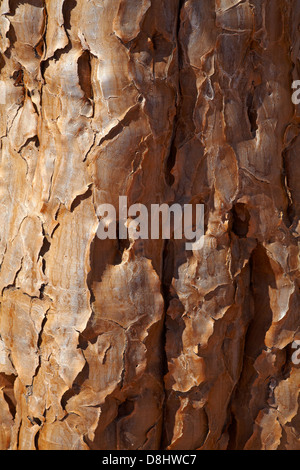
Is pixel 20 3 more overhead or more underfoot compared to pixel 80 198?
more overhead

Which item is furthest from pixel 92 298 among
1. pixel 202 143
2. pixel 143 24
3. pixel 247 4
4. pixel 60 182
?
pixel 247 4

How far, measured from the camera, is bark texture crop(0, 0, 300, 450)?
85 cm

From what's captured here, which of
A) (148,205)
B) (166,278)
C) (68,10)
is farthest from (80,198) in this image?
(68,10)

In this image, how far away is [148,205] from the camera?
0.88 m

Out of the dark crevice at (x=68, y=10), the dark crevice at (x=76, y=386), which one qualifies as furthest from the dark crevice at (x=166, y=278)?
the dark crevice at (x=68, y=10)

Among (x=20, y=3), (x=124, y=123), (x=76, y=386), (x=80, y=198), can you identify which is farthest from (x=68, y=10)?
(x=76, y=386)

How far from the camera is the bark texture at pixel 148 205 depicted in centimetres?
85

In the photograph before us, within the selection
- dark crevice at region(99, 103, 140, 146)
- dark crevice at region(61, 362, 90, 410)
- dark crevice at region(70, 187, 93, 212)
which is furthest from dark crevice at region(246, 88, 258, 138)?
dark crevice at region(61, 362, 90, 410)

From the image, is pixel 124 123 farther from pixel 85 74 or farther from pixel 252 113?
pixel 252 113

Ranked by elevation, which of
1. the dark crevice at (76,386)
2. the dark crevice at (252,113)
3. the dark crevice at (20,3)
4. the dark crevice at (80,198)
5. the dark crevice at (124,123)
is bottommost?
the dark crevice at (76,386)

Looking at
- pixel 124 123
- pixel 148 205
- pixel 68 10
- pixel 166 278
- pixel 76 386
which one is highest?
pixel 68 10

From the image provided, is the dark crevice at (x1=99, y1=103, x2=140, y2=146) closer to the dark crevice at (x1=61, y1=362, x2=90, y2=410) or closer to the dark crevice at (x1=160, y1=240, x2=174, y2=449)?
the dark crevice at (x1=160, y1=240, x2=174, y2=449)

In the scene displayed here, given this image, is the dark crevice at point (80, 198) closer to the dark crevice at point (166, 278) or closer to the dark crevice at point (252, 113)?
the dark crevice at point (166, 278)

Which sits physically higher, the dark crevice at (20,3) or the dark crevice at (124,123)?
the dark crevice at (20,3)
